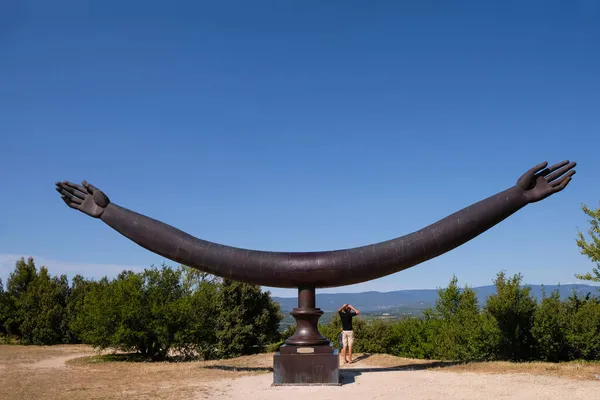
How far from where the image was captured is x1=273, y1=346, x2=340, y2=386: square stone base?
10367 millimetres

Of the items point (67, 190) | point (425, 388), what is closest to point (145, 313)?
point (67, 190)

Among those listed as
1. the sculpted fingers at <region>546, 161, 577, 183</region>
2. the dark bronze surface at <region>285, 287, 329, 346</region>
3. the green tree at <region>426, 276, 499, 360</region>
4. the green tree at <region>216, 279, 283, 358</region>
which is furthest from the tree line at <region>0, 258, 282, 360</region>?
the sculpted fingers at <region>546, 161, 577, 183</region>

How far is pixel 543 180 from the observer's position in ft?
35.7

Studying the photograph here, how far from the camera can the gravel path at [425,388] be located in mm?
9086

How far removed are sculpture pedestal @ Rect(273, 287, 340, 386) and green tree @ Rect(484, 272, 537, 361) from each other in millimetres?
11139

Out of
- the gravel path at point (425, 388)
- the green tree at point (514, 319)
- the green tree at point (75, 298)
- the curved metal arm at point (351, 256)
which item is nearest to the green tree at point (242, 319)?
the green tree at point (75, 298)

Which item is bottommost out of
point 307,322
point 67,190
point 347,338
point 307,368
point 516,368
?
point 516,368

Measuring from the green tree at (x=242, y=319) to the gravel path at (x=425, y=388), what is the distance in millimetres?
17964

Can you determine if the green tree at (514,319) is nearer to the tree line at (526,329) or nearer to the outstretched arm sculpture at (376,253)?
the tree line at (526,329)

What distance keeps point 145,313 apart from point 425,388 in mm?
10426

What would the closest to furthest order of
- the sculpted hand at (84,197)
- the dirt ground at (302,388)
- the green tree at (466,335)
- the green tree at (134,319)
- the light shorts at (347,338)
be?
the dirt ground at (302,388) < the sculpted hand at (84,197) < the light shorts at (347,338) < the green tree at (134,319) < the green tree at (466,335)

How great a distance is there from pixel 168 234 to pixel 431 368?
23.9 ft

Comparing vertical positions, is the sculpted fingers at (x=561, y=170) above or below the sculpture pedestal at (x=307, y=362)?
above

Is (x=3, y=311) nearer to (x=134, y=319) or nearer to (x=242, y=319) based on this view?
(x=242, y=319)
